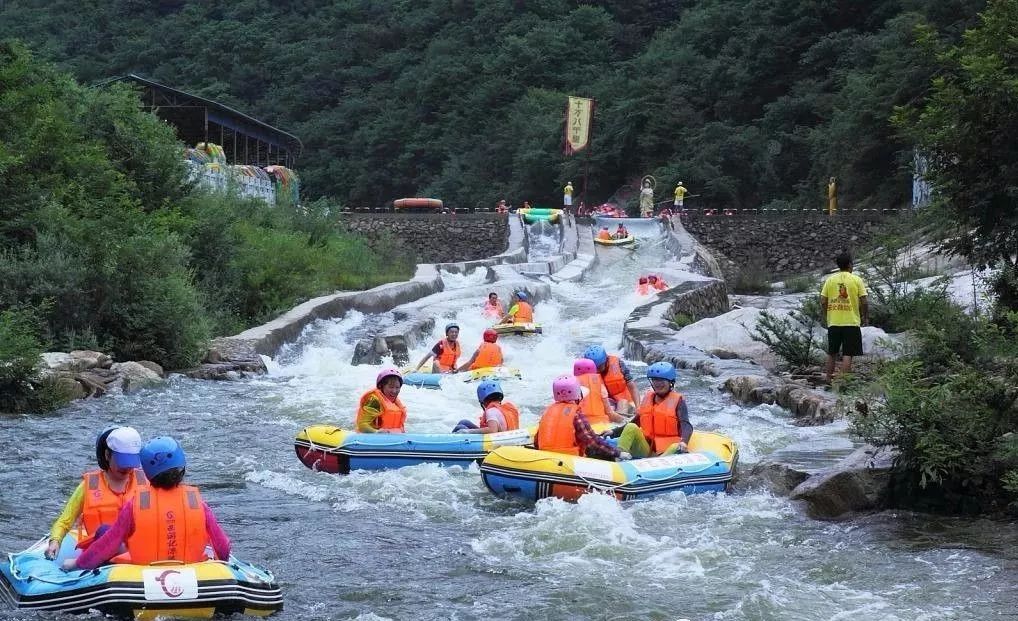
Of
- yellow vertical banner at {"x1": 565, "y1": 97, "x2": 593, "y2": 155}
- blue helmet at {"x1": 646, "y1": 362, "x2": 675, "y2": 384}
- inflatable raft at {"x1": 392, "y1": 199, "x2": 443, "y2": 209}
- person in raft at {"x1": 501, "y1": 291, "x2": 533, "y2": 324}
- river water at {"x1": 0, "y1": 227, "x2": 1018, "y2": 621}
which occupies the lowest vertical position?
river water at {"x1": 0, "y1": 227, "x2": 1018, "y2": 621}

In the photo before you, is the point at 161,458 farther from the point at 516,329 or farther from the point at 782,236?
the point at 782,236

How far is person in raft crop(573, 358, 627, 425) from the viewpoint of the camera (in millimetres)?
10703

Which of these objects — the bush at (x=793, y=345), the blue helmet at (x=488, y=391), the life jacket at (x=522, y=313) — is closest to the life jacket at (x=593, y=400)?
the blue helmet at (x=488, y=391)

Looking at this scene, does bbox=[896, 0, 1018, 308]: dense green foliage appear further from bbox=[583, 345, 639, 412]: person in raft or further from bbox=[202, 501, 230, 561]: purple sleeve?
bbox=[202, 501, 230, 561]: purple sleeve

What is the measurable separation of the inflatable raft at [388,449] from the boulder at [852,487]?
2.54 metres

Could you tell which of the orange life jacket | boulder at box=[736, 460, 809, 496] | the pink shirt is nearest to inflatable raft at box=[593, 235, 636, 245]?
the orange life jacket

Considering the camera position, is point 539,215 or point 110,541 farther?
point 539,215

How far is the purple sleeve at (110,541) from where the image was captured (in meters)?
6.11

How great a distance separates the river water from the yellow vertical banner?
113 feet

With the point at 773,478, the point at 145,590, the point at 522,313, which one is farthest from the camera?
the point at 522,313

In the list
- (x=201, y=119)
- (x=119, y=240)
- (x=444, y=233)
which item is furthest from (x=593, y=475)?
(x=444, y=233)

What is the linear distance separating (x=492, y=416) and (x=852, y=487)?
3.22m

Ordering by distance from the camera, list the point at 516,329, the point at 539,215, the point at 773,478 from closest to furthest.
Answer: the point at 773,478 < the point at 516,329 < the point at 539,215

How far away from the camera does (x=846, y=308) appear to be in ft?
40.5
